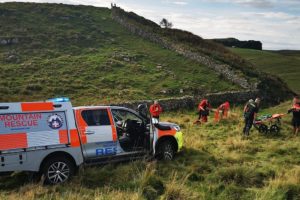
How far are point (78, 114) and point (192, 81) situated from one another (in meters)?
24.5

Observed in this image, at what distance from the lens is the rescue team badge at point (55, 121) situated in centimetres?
1080

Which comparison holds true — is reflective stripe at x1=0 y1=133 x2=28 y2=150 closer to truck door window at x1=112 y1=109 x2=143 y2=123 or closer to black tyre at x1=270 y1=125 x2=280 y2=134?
truck door window at x1=112 y1=109 x2=143 y2=123

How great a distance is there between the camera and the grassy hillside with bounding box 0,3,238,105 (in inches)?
1233

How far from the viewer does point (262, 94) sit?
34188 millimetres

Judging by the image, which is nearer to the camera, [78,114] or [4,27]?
[78,114]

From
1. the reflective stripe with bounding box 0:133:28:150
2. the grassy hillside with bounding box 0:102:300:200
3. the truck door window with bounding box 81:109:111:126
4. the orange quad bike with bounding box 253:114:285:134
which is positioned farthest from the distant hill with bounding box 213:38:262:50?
the reflective stripe with bounding box 0:133:28:150

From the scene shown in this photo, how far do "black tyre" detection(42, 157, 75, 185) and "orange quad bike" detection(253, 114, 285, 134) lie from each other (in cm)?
1031

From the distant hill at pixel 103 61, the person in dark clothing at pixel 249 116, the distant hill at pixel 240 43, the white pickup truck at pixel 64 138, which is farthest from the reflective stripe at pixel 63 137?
the distant hill at pixel 240 43

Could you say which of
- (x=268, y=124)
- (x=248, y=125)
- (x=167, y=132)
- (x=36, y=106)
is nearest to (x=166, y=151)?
(x=167, y=132)

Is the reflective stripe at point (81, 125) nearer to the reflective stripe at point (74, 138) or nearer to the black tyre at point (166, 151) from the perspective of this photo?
the reflective stripe at point (74, 138)

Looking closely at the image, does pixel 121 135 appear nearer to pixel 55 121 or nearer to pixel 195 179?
pixel 55 121

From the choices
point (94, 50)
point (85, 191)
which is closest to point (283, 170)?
point (85, 191)

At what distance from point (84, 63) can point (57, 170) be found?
96.1 ft

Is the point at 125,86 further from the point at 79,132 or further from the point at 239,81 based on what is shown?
the point at 79,132
